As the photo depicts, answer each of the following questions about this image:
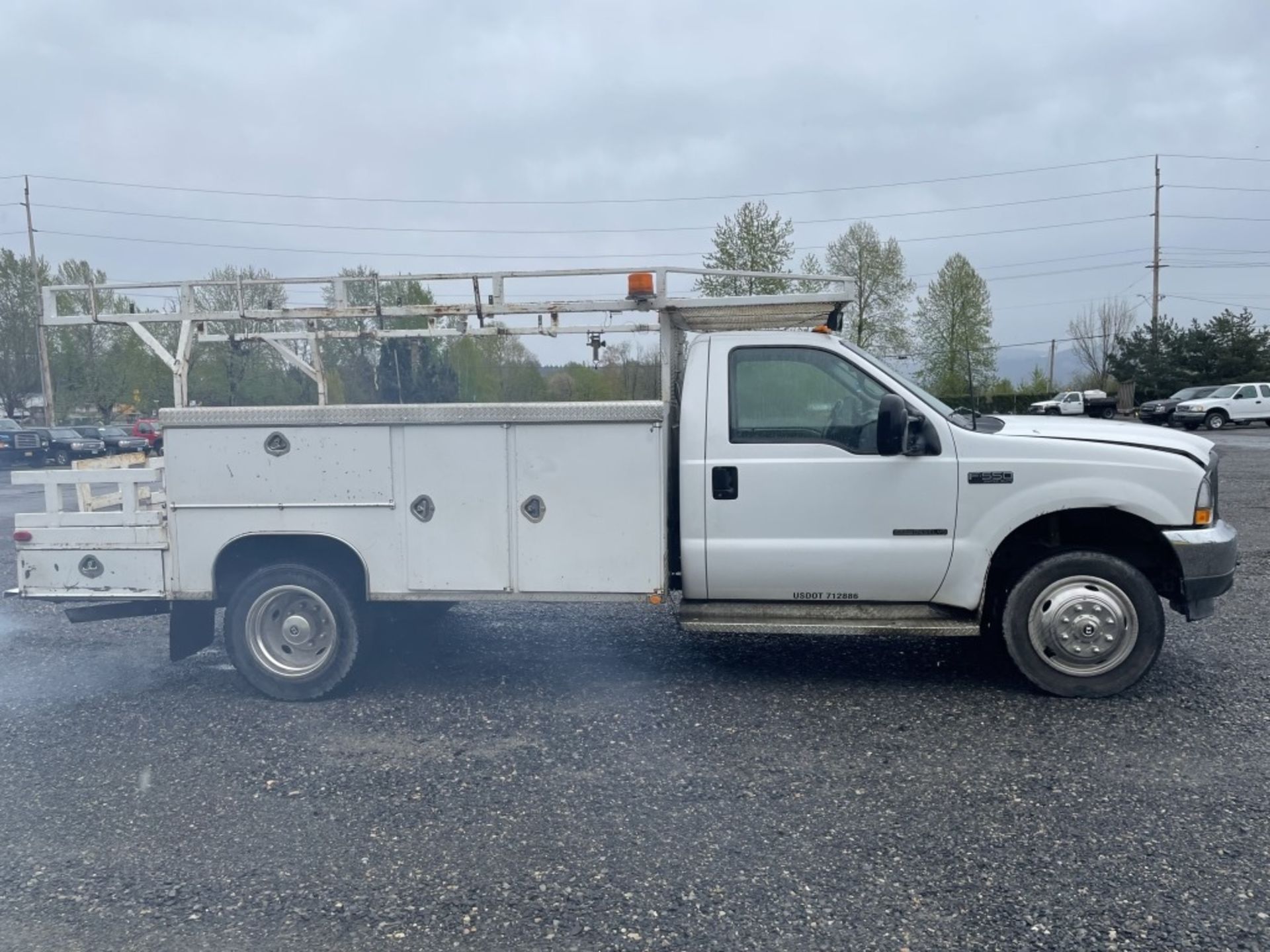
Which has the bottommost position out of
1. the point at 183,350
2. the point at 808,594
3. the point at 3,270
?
the point at 808,594

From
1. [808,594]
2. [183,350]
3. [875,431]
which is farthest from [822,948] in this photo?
[183,350]

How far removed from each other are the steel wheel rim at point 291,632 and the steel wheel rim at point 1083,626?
3958 mm

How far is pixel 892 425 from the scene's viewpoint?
213 inches

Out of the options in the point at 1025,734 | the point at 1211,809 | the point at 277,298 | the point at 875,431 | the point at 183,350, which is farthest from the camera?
the point at 277,298

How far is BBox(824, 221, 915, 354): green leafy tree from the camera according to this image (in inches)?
1298

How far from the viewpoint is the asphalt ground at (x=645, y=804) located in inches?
139

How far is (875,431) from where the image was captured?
18.5 feet

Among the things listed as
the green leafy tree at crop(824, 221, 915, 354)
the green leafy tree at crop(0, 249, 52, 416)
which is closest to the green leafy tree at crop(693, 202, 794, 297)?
the green leafy tree at crop(824, 221, 915, 354)

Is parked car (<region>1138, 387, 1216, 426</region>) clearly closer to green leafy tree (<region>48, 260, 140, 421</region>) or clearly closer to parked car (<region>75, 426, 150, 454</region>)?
parked car (<region>75, 426, 150, 454</region>)

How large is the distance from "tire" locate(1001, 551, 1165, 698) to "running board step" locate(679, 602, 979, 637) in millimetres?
290

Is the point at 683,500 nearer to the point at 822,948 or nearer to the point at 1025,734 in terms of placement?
the point at 1025,734

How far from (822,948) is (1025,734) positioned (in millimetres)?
2287

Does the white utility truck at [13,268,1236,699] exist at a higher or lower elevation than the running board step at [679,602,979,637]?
higher

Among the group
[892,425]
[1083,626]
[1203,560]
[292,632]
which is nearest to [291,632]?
[292,632]
